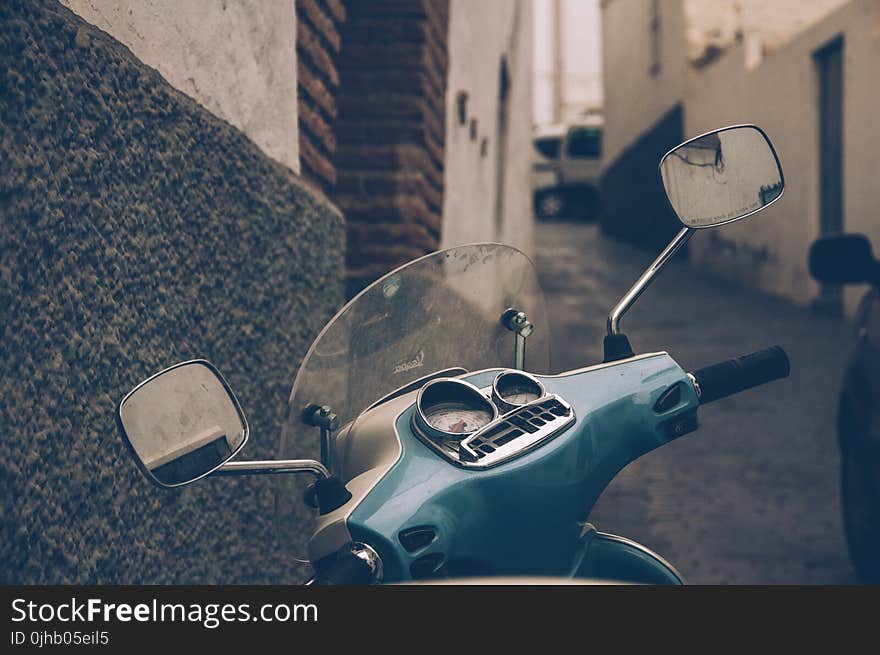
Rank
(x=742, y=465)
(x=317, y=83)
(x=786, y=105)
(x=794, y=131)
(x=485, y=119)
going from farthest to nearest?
(x=786, y=105), (x=794, y=131), (x=485, y=119), (x=742, y=465), (x=317, y=83)

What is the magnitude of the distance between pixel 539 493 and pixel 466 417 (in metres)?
0.13

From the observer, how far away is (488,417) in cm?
133

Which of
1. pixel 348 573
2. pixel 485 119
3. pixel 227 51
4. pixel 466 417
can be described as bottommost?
pixel 348 573

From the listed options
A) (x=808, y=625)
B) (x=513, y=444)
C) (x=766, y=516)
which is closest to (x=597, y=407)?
(x=513, y=444)

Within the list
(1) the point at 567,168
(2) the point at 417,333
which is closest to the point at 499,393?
(2) the point at 417,333

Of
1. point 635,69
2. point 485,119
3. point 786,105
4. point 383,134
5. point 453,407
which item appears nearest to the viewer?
point 453,407

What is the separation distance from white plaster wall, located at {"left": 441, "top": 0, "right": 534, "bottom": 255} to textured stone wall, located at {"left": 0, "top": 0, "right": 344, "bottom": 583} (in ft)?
10.2

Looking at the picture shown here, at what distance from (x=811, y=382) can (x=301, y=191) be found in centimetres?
581

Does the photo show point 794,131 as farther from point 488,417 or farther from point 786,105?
point 488,417

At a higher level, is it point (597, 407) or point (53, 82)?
point (53, 82)

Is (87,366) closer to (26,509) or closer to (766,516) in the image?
(26,509)

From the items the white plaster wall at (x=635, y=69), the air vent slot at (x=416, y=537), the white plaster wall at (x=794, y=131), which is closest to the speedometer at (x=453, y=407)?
the air vent slot at (x=416, y=537)

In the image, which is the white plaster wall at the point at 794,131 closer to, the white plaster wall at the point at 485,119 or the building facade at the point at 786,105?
the building facade at the point at 786,105

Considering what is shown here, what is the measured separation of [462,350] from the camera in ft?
5.16
